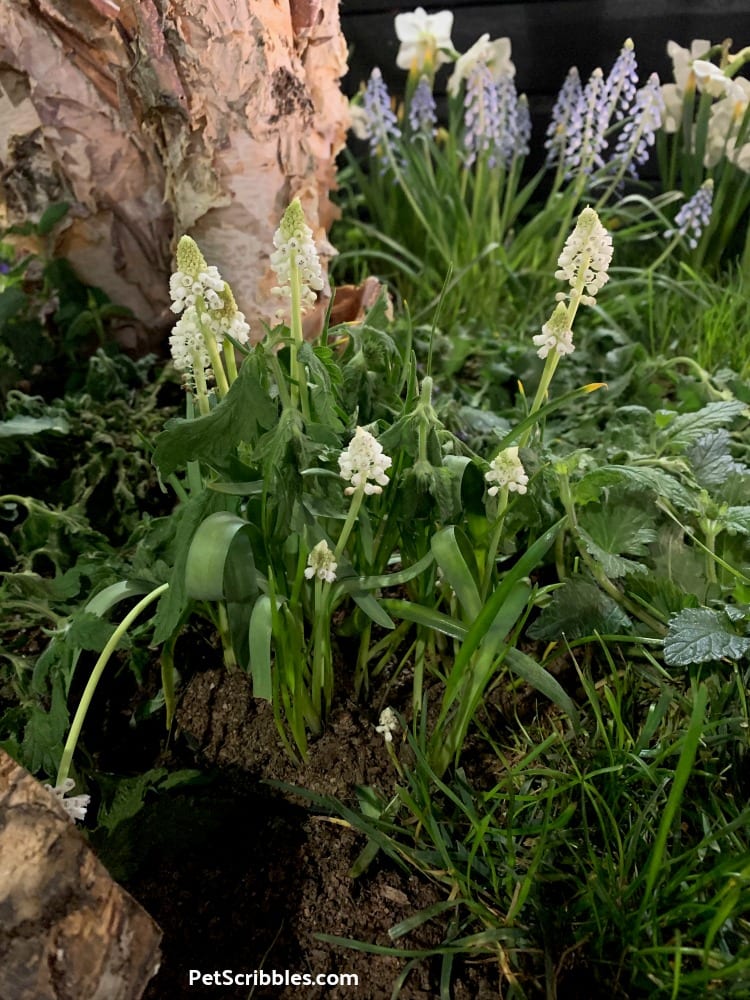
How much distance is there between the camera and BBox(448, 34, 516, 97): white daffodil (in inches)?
70.8

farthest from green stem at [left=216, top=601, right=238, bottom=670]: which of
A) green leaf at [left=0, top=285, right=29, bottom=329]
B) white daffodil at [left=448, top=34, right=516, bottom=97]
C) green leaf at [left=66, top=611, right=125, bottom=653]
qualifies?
white daffodil at [left=448, top=34, right=516, bottom=97]

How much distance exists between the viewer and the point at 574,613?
3.11 feet

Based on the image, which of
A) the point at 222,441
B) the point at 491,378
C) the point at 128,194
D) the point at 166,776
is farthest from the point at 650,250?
the point at 166,776

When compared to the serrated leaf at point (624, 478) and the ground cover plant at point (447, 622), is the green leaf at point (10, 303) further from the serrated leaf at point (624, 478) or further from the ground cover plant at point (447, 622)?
the serrated leaf at point (624, 478)

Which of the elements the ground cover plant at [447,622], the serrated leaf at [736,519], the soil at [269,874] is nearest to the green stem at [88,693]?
the ground cover plant at [447,622]

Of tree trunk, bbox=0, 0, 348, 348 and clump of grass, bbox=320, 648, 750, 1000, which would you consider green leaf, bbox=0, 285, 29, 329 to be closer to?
tree trunk, bbox=0, 0, 348, 348

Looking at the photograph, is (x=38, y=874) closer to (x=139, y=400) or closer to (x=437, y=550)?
A: (x=437, y=550)

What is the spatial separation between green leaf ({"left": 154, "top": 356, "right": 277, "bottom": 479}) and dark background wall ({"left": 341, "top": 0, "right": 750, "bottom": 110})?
3.92ft

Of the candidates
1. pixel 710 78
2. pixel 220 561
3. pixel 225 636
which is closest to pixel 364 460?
pixel 220 561

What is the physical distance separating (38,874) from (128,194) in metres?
1.30

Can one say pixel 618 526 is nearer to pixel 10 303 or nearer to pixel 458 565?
pixel 458 565

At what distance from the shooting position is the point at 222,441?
0.81m

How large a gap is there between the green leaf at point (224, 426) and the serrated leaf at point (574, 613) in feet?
1.37

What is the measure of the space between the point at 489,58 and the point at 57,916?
1944 millimetres
